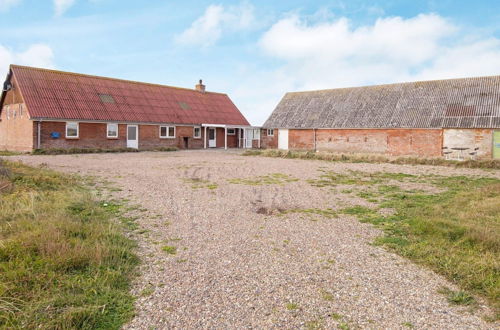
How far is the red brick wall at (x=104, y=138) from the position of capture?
27609 millimetres

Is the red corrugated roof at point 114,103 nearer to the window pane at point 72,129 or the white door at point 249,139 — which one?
the window pane at point 72,129

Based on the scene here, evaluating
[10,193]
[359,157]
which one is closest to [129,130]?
[359,157]

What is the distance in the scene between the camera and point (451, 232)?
691 cm

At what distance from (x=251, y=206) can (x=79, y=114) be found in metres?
24.4

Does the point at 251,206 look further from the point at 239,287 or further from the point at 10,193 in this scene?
the point at 10,193

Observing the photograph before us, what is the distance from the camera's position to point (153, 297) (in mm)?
4410

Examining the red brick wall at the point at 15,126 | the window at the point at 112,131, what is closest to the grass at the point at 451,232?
the window at the point at 112,131

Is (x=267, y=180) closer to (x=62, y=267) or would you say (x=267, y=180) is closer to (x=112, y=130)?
(x=62, y=267)

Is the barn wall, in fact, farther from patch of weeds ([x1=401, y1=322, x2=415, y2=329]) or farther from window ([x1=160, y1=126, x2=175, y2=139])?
patch of weeds ([x1=401, y1=322, x2=415, y2=329])

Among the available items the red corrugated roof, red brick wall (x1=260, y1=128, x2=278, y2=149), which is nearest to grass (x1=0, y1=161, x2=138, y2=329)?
the red corrugated roof

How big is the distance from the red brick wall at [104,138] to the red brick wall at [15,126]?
1.28 metres

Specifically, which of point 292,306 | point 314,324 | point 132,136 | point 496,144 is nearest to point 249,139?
point 132,136

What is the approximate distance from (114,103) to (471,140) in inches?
1121

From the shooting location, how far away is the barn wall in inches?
986
